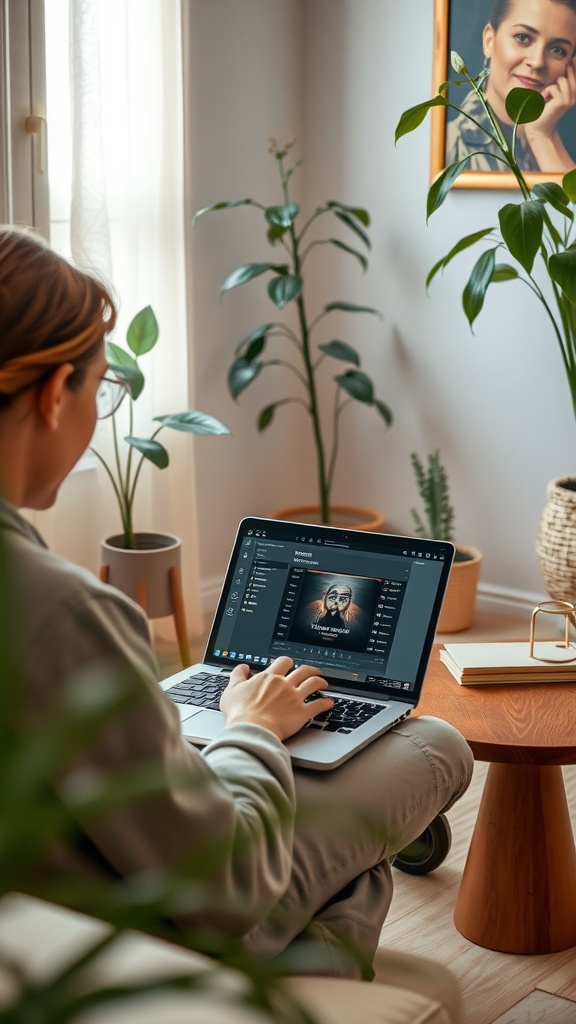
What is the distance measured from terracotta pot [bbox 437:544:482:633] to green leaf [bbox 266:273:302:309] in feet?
2.98

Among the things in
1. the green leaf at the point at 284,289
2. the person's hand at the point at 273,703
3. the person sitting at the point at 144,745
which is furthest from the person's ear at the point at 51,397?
the green leaf at the point at 284,289

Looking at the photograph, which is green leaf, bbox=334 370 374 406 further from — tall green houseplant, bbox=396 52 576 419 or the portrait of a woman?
the portrait of a woman

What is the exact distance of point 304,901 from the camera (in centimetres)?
→ 127

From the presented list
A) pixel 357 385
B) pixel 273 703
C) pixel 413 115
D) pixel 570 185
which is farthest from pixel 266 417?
pixel 273 703

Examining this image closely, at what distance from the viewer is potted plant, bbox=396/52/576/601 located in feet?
9.36

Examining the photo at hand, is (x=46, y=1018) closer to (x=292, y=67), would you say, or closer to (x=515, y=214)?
(x=515, y=214)

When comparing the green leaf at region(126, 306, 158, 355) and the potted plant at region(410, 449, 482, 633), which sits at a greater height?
the green leaf at region(126, 306, 158, 355)

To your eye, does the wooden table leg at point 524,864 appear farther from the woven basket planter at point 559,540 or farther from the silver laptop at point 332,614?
the woven basket planter at point 559,540

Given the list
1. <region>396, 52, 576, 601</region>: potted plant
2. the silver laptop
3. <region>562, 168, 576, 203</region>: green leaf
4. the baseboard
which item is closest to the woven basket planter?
<region>396, 52, 576, 601</region>: potted plant

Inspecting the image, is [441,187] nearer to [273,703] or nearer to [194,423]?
[194,423]

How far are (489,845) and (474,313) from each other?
154cm

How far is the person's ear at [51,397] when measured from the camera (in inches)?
42.0

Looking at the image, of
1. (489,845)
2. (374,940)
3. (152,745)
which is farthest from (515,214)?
(152,745)

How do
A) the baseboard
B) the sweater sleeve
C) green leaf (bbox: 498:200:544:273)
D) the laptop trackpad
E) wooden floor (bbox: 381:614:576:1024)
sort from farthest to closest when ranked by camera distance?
the baseboard < green leaf (bbox: 498:200:544:273) < wooden floor (bbox: 381:614:576:1024) < the laptop trackpad < the sweater sleeve
